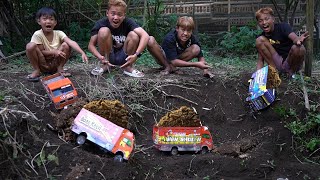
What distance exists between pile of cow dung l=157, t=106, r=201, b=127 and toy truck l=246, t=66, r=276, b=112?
30.7 inches

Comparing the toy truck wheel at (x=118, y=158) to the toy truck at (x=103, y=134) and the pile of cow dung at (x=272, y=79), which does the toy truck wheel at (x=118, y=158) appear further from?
the pile of cow dung at (x=272, y=79)

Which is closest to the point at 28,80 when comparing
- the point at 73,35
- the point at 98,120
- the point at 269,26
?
the point at 98,120

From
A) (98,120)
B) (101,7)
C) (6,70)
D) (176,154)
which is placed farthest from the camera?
(101,7)

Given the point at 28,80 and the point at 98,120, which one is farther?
Result: the point at 28,80

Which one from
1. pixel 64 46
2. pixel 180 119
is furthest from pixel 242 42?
pixel 180 119

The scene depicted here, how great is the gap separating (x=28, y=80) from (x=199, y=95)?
1.78 m

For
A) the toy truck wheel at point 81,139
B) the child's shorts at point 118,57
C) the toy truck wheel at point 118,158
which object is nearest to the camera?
the toy truck wheel at point 118,158

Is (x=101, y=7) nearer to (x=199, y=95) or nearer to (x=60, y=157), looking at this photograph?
(x=199, y=95)

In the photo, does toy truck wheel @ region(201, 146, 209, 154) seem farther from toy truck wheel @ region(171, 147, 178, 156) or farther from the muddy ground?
toy truck wheel @ region(171, 147, 178, 156)

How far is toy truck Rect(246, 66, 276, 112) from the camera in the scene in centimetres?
398

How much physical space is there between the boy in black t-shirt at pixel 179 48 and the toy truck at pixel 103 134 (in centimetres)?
165

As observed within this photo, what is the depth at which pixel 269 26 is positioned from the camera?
4598 millimetres

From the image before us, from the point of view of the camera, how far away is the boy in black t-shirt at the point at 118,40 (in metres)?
4.52

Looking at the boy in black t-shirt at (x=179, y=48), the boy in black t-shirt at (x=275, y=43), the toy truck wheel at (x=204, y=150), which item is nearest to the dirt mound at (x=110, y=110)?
the toy truck wheel at (x=204, y=150)
